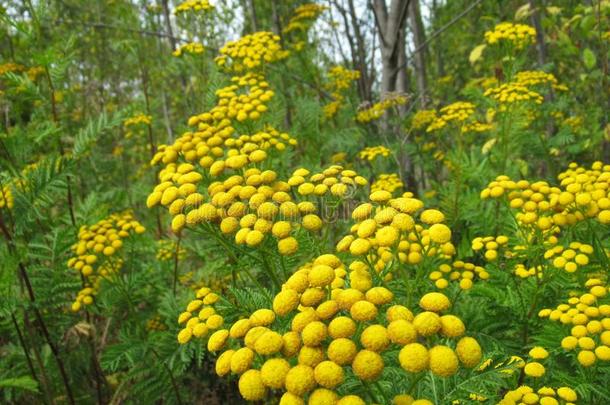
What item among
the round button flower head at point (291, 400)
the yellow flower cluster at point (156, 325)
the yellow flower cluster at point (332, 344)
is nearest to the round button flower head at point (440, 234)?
the yellow flower cluster at point (332, 344)

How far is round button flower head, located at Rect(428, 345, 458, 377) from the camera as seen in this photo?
1.19m

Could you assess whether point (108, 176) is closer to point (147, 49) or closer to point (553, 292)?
point (147, 49)

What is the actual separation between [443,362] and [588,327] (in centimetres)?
107

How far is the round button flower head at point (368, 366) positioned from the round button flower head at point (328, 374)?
0.05 metres

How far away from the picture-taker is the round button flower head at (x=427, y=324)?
1255 millimetres

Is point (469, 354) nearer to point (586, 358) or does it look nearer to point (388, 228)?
point (388, 228)

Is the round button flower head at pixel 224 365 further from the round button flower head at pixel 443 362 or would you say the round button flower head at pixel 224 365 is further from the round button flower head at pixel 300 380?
the round button flower head at pixel 443 362

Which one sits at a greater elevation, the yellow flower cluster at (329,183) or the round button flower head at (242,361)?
the yellow flower cluster at (329,183)

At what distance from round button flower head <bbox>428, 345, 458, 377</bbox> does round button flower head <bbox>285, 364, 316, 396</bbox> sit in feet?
1.09

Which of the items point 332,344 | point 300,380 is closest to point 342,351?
point 332,344

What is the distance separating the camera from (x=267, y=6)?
791 centimetres

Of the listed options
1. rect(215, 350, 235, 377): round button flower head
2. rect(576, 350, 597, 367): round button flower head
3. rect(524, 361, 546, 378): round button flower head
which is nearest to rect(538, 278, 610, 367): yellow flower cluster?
rect(576, 350, 597, 367): round button flower head

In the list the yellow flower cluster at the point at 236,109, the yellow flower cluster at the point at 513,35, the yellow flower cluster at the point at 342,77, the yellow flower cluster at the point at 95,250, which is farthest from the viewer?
the yellow flower cluster at the point at 342,77

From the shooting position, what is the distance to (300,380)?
121cm
